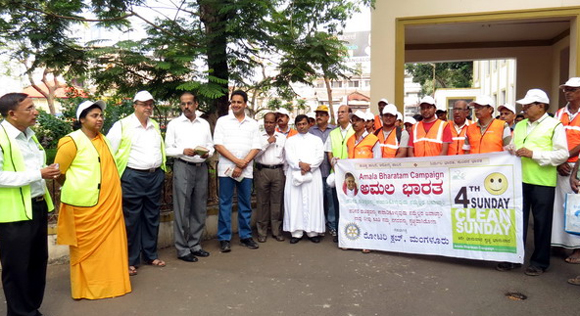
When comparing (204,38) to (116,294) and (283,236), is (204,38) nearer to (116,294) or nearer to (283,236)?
(283,236)

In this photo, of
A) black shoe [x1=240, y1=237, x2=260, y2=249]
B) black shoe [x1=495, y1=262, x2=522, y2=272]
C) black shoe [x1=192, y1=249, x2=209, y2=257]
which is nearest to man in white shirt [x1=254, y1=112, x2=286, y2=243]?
black shoe [x1=240, y1=237, x2=260, y2=249]

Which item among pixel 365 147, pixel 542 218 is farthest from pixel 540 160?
pixel 365 147

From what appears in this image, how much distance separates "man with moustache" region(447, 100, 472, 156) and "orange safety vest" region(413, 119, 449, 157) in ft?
0.51

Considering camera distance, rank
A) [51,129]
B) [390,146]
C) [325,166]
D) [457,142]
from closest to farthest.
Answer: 1. [457,142]
2. [390,146]
3. [325,166]
4. [51,129]

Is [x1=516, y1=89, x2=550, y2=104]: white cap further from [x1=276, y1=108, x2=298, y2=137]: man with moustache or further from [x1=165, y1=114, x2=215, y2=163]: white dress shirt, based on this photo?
[x1=165, y1=114, x2=215, y2=163]: white dress shirt

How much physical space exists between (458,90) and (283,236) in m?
22.9

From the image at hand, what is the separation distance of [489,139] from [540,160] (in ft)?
2.59

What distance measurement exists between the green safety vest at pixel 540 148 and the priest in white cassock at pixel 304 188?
8.60ft

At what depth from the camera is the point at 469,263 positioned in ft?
17.3

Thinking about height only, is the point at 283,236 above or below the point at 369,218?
below

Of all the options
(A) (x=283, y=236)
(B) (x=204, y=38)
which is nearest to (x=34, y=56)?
(B) (x=204, y=38)

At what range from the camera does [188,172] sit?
543cm

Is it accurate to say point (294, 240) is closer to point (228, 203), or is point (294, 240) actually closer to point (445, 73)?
point (228, 203)

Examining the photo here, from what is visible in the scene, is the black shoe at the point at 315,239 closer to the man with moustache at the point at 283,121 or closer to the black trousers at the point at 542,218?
the man with moustache at the point at 283,121
